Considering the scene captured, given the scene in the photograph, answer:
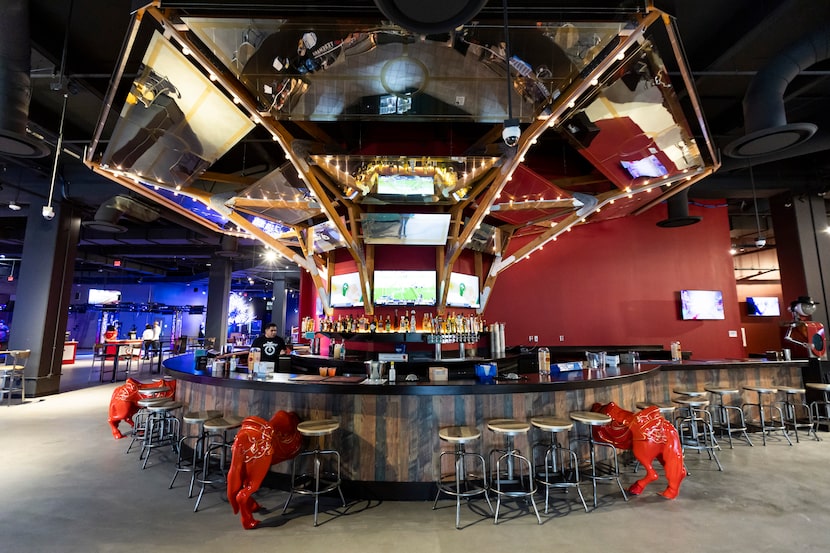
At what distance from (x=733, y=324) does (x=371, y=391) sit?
8.90 meters

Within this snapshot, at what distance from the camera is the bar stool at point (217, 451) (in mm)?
3706

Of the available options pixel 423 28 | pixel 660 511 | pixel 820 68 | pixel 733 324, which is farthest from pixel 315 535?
pixel 733 324

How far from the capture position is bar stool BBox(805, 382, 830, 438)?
6109 millimetres

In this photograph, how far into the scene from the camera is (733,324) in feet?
27.7

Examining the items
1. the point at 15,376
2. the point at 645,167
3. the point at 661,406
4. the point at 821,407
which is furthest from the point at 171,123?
the point at 821,407

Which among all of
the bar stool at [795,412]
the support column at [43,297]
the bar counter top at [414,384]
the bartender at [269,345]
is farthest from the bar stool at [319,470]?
the support column at [43,297]

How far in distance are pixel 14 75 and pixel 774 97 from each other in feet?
27.5

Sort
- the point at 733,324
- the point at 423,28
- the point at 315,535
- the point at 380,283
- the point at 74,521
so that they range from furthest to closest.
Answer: the point at 733,324 < the point at 380,283 < the point at 74,521 < the point at 315,535 < the point at 423,28

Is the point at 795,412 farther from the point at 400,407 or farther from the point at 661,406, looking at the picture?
the point at 400,407

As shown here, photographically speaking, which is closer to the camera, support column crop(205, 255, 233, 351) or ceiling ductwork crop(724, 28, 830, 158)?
ceiling ductwork crop(724, 28, 830, 158)

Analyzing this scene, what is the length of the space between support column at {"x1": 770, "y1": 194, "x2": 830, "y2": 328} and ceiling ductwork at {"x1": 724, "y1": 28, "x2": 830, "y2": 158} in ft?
17.6

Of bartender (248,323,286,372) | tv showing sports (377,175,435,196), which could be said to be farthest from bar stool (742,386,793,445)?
bartender (248,323,286,372)

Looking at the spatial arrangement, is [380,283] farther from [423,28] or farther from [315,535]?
[423,28]

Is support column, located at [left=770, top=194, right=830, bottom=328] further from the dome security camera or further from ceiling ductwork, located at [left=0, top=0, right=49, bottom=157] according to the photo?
ceiling ductwork, located at [left=0, top=0, right=49, bottom=157]
